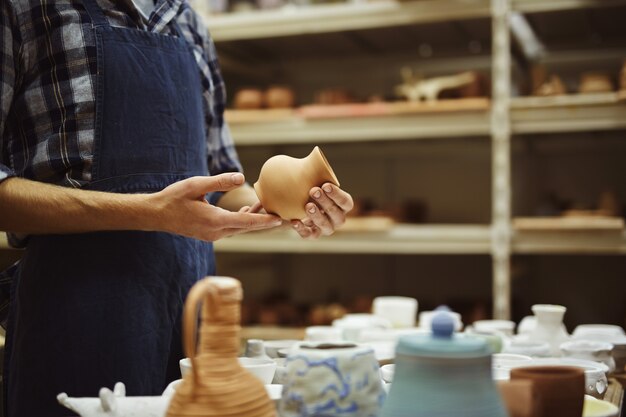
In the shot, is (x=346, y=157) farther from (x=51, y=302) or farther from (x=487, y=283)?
(x=51, y=302)

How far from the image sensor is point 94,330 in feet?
4.38

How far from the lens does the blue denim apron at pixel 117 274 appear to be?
133 cm

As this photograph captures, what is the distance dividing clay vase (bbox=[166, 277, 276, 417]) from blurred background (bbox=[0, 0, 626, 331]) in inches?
95.7

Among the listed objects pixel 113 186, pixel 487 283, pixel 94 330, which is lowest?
pixel 487 283

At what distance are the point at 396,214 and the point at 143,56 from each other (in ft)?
7.37

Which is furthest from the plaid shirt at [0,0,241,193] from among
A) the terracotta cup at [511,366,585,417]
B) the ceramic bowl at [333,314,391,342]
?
the terracotta cup at [511,366,585,417]

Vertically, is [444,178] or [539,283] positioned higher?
[444,178]

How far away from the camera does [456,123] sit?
3193 millimetres

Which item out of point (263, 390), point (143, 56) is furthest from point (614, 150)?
point (263, 390)

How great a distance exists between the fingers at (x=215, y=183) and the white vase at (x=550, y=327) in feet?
2.69

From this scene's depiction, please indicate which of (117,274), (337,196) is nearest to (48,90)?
(117,274)

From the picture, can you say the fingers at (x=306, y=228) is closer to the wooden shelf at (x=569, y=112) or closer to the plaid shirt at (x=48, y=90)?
the plaid shirt at (x=48, y=90)

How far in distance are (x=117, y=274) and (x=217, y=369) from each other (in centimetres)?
62

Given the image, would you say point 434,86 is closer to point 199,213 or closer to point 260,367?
point 199,213
